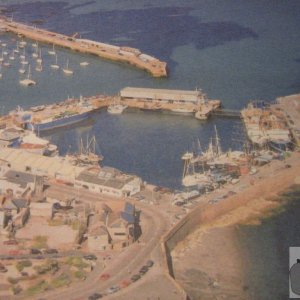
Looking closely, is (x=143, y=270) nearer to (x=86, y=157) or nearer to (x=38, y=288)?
(x=38, y=288)

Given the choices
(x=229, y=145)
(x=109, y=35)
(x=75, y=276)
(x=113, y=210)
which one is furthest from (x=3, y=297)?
(x=109, y=35)

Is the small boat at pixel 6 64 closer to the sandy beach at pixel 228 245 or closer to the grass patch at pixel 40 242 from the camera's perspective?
the sandy beach at pixel 228 245

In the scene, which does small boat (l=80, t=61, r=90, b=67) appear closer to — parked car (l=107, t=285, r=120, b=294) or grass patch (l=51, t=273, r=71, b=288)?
grass patch (l=51, t=273, r=71, b=288)

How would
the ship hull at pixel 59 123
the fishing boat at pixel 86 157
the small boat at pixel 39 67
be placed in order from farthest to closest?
the small boat at pixel 39 67 < the ship hull at pixel 59 123 < the fishing boat at pixel 86 157

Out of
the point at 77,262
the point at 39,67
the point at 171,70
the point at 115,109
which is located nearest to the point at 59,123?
the point at 115,109

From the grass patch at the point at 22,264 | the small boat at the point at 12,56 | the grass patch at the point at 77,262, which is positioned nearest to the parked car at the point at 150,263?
the grass patch at the point at 77,262

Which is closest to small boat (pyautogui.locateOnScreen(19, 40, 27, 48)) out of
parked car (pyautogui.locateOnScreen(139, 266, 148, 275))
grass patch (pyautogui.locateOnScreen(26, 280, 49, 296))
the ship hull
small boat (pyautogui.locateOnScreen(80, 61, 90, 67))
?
small boat (pyautogui.locateOnScreen(80, 61, 90, 67))

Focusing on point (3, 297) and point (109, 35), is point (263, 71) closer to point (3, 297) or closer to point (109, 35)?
point (109, 35)

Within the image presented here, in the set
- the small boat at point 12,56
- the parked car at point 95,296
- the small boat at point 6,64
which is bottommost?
the parked car at point 95,296
